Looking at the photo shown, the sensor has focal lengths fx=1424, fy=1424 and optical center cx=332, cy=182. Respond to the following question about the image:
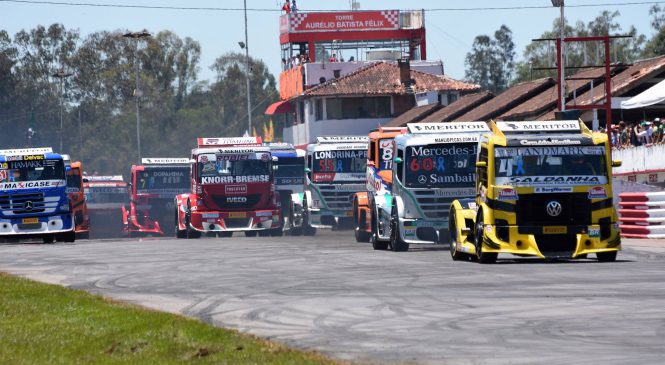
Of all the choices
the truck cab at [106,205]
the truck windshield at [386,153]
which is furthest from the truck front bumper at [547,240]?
the truck cab at [106,205]

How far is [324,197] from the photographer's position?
43.9 m

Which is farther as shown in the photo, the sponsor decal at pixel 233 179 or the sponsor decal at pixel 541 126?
the sponsor decal at pixel 233 179

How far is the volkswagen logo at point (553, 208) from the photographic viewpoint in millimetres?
22828

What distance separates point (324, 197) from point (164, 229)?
10.9m

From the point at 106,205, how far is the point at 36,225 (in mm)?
17335

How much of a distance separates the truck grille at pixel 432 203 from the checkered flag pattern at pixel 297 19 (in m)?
70.8

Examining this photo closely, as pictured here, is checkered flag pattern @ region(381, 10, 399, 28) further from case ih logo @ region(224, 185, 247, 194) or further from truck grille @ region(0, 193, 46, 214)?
truck grille @ region(0, 193, 46, 214)

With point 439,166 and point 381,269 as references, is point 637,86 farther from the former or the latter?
point 381,269

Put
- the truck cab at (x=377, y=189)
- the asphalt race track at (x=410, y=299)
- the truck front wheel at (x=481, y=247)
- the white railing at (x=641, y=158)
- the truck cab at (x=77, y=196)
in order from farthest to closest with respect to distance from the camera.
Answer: the truck cab at (x=77, y=196) < the white railing at (x=641, y=158) < the truck cab at (x=377, y=189) < the truck front wheel at (x=481, y=247) < the asphalt race track at (x=410, y=299)

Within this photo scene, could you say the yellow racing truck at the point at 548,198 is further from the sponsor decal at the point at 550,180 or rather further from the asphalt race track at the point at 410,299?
the asphalt race track at the point at 410,299

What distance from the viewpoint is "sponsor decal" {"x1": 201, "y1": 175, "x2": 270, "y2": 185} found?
1647 inches

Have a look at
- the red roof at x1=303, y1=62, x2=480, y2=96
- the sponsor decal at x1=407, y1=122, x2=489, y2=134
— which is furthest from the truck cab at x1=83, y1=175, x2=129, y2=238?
the red roof at x1=303, y1=62, x2=480, y2=96

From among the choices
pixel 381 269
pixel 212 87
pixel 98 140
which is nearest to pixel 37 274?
pixel 381 269

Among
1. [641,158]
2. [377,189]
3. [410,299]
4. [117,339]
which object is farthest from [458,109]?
[117,339]
